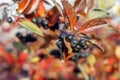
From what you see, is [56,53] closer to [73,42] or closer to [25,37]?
[25,37]

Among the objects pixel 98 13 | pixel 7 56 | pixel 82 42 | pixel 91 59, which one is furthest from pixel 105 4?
pixel 7 56

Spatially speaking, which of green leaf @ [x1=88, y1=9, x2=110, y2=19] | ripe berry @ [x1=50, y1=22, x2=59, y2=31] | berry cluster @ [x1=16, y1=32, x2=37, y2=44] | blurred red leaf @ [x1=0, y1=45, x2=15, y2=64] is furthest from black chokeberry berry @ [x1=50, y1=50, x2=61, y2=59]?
blurred red leaf @ [x1=0, y1=45, x2=15, y2=64]

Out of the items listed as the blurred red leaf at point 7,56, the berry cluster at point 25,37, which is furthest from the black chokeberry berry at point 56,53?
the blurred red leaf at point 7,56

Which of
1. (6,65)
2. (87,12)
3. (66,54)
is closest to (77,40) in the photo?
(66,54)

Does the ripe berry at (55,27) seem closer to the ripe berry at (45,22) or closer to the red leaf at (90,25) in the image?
the ripe berry at (45,22)

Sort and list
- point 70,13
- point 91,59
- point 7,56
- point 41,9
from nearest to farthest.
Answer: point 70,13 → point 41,9 → point 91,59 → point 7,56

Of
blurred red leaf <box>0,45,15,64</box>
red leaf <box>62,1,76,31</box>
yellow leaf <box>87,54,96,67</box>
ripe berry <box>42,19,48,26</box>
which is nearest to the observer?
red leaf <box>62,1,76,31</box>

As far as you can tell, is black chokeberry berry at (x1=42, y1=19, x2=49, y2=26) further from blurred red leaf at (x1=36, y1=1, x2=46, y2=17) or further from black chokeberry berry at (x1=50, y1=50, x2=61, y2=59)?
black chokeberry berry at (x1=50, y1=50, x2=61, y2=59)

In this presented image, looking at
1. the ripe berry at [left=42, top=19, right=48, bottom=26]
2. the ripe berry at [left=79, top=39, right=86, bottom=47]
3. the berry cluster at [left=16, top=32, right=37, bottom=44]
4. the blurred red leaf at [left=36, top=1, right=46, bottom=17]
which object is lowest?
the ripe berry at [left=79, top=39, right=86, bottom=47]
